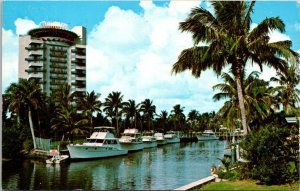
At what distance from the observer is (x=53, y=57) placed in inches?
3452

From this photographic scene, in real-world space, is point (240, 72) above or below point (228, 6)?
below

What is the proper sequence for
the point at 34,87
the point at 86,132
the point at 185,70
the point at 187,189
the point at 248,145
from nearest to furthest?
the point at 187,189
the point at 248,145
the point at 185,70
the point at 34,87
the point at 86,132

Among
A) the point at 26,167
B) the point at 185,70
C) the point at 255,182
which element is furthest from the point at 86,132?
the point at 255,182

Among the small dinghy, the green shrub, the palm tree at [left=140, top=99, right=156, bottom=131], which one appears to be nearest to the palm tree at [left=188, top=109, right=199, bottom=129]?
the palm tree at [left=140, top=99, right=156, bottom=131]

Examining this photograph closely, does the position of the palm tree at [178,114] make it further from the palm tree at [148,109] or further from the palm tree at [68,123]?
the palm tree at [68,123]

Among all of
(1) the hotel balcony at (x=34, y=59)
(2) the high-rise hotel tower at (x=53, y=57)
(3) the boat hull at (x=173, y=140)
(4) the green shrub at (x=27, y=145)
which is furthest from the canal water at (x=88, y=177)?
(2) the high-rise hotel tower at (x=53, y=57)

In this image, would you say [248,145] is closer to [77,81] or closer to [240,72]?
[240,72]

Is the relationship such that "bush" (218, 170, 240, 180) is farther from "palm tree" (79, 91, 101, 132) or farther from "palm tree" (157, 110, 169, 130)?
"palm tree" (157, 110, 169, 130)

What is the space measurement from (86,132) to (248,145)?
40.6m

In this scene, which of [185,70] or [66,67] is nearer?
[185,70]

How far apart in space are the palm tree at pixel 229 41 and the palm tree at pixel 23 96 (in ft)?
93.4

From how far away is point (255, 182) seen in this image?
14633 millimetres

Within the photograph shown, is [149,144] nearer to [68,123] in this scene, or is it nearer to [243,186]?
[68,123]

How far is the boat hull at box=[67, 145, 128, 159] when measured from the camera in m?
39.3
